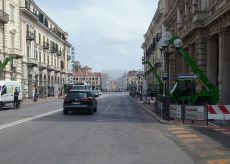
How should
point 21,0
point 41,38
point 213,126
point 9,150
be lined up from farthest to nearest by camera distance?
1. point 41,38
2. point 21,0
3. point 213,126
4. point 9,150

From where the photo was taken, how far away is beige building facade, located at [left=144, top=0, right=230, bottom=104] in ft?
101

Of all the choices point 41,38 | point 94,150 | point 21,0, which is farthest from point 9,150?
point 41,38

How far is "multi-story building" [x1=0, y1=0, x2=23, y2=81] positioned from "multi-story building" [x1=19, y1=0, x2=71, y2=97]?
3.25 m

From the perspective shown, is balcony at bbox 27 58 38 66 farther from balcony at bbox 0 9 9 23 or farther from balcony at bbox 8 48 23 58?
balcony at bbox 0 9 9 23

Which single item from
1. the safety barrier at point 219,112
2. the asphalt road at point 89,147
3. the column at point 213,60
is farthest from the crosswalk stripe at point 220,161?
the column at point 213,60

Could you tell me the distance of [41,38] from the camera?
88688 mm

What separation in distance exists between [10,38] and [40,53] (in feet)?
80.5

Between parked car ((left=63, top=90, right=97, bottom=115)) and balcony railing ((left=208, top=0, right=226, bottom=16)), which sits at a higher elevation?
balcony railing ((left=208, top=0, right=226, bottom=16))

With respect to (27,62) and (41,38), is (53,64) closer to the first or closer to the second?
(41,38)

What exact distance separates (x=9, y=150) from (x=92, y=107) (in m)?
17.0

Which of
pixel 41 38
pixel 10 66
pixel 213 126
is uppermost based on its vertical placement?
pixel 41 38

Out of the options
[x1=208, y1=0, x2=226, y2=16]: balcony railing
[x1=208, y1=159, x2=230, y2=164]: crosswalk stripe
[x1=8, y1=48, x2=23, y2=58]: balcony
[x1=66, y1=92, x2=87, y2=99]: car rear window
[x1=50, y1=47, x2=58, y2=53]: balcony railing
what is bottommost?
[x1=208, y1=159, x2=230, y2=164]: crosswalk stripe

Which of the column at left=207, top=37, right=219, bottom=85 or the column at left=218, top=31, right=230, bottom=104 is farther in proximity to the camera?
the column at left=207, top=37, right=219, bottom=85

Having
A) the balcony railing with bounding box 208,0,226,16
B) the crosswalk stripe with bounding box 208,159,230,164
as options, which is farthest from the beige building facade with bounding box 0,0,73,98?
the crosswalk stripe with bounding box 208,159,230,164
